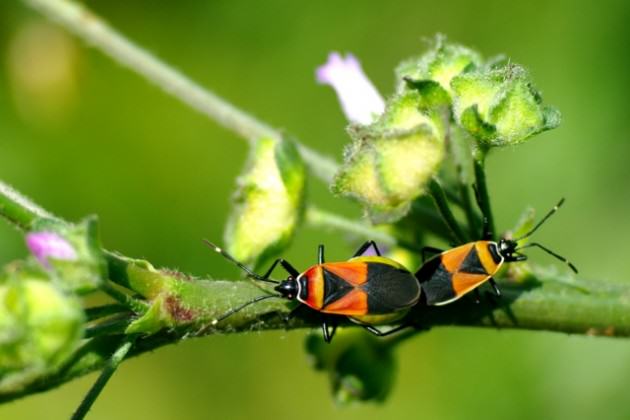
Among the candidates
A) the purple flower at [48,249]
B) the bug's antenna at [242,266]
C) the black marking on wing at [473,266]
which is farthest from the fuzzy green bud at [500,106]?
the purple flower at [48,249]

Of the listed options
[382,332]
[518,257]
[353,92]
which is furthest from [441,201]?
[353,92]

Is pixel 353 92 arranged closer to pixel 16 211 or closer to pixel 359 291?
pixel 359 291

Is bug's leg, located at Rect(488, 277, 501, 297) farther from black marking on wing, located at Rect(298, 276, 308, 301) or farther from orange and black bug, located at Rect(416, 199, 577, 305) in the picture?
black marking on wing, located at Rect(298, 276, 308, 301)

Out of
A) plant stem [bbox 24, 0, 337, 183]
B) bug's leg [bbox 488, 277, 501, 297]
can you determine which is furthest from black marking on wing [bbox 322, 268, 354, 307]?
plant stem [bbox 24, 0, 337, 183]

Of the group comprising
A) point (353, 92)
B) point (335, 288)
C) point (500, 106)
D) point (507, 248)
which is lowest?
point (335, 288)

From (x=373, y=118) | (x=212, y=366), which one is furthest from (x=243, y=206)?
(x=212, y=366)

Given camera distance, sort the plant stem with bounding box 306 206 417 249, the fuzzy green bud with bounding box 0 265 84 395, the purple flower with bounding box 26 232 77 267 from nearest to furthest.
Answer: the fuzzy green bud with bounding box 0 265 84 395, the purple flower with bounding box 26 232 77 267, the plant stem with bounding box 306 206 417 249
